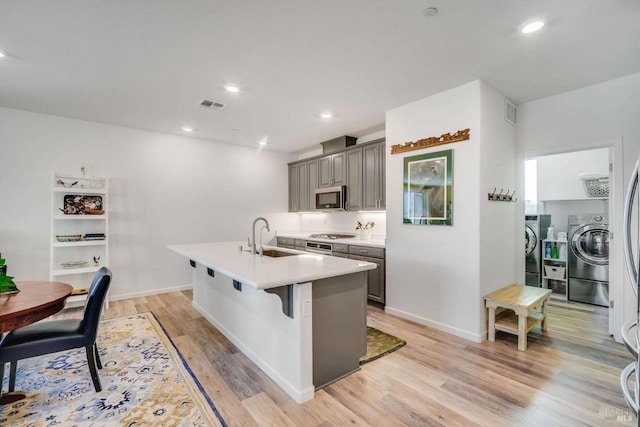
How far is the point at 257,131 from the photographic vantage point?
15.4 feet

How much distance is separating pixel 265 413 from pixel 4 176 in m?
4.40

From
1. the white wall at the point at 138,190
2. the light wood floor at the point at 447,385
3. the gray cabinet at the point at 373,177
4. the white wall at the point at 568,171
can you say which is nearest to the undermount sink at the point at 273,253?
the light wood floor at the point at 447,385

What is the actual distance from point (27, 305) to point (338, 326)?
6.79ft

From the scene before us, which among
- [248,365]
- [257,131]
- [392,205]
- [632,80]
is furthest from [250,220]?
[632,80]

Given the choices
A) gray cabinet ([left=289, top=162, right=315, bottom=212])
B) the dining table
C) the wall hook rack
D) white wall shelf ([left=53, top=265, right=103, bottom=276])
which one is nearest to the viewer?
the dining table

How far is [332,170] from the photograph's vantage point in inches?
204

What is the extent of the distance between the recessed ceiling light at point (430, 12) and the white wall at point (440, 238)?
4.06ft

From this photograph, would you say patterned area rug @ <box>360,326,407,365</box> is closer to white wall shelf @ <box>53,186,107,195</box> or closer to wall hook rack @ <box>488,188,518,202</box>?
wall hook rack @ <box>488,188,518,202</box>

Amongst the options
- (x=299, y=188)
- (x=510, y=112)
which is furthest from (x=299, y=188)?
(x=510, y=112)

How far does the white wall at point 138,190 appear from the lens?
373 cm

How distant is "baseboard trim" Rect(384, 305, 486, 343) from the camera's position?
2.92m

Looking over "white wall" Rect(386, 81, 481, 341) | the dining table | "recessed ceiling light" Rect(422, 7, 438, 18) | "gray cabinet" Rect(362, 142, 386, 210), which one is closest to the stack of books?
the dining table

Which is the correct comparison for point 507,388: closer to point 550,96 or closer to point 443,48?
point 443,48

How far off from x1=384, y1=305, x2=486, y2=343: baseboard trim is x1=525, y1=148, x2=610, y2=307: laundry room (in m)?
2.48
